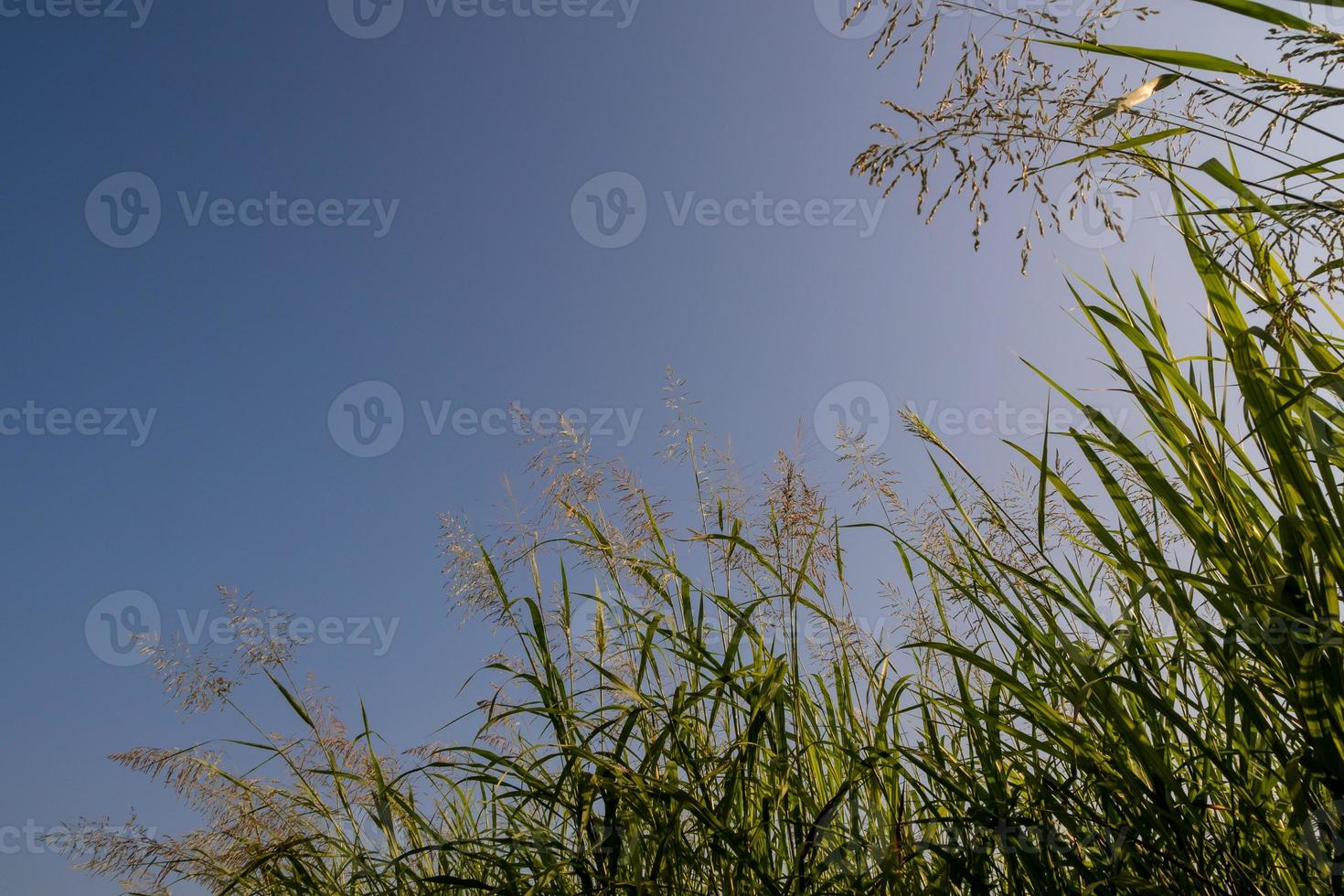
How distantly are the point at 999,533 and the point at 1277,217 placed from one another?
3.86 ft

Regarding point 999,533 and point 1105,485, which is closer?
point 1105,485

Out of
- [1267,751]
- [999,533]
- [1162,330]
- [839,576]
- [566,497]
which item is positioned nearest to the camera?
[1267,751]

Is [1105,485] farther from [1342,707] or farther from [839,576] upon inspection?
[839,576]

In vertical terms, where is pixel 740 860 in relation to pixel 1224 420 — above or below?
below

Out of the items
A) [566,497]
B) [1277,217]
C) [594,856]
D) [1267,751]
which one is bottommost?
[1267,751]

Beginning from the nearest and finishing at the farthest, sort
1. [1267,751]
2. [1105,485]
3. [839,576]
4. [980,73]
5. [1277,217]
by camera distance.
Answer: [1277,217] → [1267,751] → [1105,485] → [980,73] → [839,576]

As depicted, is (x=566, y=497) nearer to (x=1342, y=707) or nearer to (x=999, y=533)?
(x=999, y=533)

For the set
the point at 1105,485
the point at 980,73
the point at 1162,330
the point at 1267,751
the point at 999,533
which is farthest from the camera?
the point at 999,533

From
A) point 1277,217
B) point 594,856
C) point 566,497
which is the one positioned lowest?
point 594,856

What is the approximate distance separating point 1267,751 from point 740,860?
81 centimetres

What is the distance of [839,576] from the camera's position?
1995 millimetres

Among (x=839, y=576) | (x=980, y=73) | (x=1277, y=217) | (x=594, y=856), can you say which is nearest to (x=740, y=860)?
(x=594, y=856)

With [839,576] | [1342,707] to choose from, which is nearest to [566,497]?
[839,576]

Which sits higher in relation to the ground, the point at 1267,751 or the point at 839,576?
the point at 839,576
